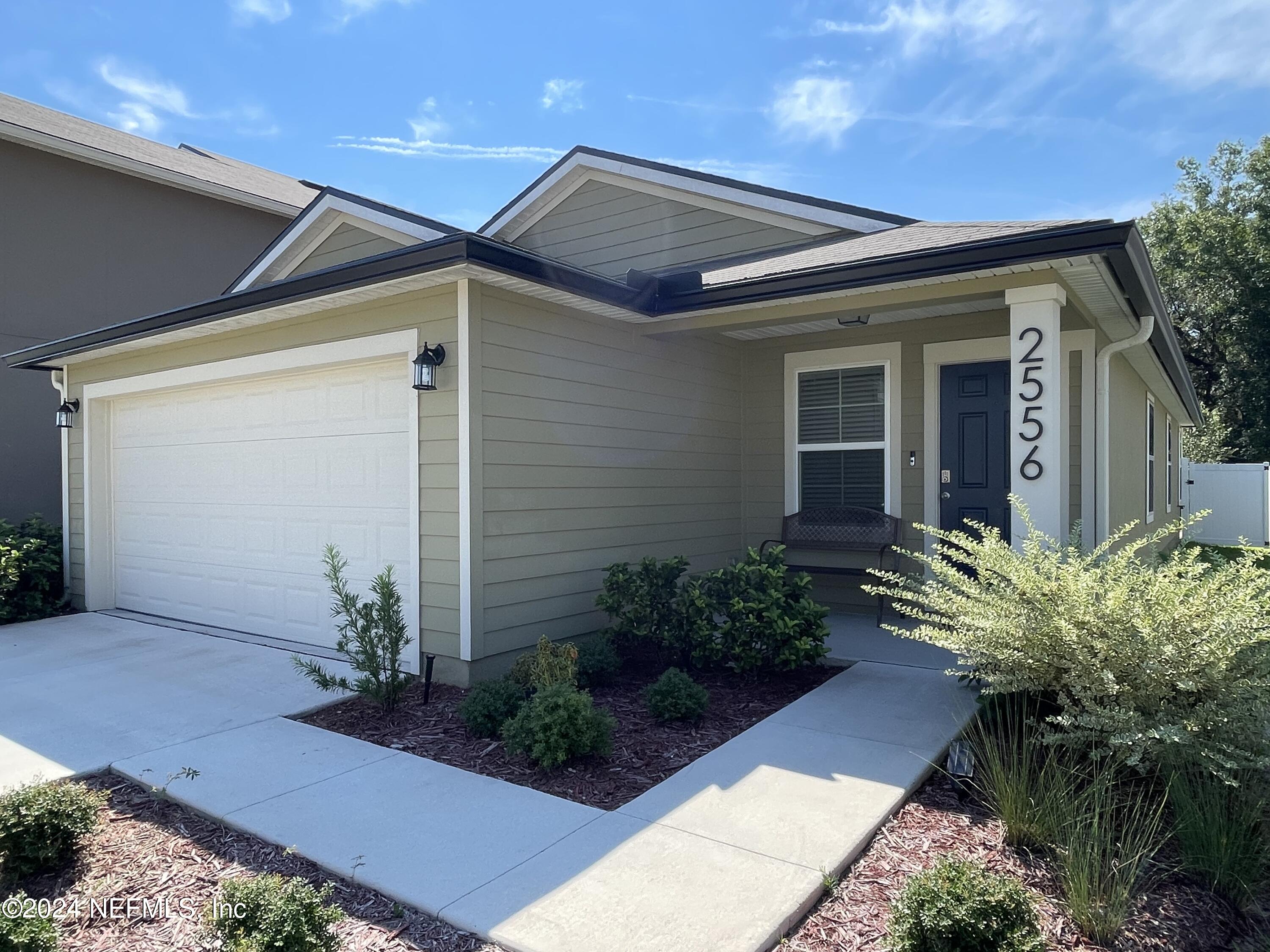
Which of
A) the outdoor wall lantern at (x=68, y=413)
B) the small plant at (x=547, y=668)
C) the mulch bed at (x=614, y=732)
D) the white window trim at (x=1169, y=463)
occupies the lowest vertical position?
the mulch bed at (x=614, y=732)

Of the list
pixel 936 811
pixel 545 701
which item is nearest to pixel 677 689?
pixel 545 701

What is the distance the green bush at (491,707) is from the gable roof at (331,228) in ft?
10.8

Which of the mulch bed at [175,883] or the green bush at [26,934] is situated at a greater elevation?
the green bush at [26,934]

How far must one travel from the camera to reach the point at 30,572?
26.4 ft

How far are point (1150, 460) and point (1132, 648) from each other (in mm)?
8519

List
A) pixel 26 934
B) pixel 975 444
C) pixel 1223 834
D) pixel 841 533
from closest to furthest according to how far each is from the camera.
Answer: pixel 26 934 < pixel 1223 834 < pixel 975 444 < pixel 841 533

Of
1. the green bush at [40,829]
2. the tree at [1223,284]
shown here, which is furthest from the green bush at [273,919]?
the tree at [1223,284]

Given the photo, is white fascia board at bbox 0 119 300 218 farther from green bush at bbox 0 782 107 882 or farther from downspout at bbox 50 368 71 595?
green bush at bbox 0 782 107 882

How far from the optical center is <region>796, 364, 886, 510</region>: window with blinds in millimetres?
7219

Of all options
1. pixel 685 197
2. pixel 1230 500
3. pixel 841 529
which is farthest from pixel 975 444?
pixel 1230 500

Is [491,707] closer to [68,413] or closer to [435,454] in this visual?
[435,454]

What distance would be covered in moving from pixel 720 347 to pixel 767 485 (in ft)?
4.73

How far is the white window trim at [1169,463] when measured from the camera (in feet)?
41.8

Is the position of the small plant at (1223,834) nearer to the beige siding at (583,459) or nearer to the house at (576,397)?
the house at (576,397)
